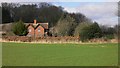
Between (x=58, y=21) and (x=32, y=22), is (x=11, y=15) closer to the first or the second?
(x=32, y=22)

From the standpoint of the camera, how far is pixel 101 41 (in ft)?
138

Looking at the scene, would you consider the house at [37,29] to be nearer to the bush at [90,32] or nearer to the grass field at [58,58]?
the bush at [90,32]

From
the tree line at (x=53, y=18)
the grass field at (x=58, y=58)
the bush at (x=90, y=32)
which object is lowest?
the grass field at (x=58, y=58)

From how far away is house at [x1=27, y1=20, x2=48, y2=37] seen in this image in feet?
191

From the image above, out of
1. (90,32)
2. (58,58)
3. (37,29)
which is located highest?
(37,29)

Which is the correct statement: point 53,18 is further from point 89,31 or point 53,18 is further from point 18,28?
point 89,31

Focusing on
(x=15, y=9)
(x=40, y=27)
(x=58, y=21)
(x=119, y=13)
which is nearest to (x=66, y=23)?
(x=58, y=21)

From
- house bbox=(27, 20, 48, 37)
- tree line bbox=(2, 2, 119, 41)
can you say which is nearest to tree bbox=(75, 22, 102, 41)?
tree line bbox=(2, 2, 119, 41)

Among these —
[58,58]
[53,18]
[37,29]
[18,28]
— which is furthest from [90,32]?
[58,58]

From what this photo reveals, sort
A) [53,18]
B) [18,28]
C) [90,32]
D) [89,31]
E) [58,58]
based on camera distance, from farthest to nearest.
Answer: [53,18], [18,28], [89,31], [90,32], [58,58]

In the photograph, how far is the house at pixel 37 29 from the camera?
58175 mm

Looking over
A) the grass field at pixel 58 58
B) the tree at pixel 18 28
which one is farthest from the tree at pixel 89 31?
the grass field at pixel 58 58

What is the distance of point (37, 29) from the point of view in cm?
5925

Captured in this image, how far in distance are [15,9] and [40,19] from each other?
6.47 meters
